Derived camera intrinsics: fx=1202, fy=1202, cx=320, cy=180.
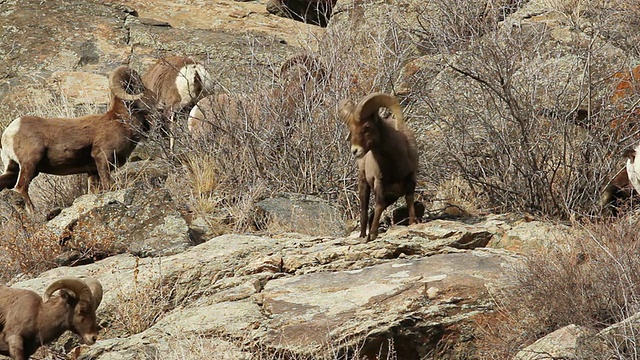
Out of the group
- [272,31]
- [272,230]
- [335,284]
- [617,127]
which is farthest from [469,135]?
[272,31]

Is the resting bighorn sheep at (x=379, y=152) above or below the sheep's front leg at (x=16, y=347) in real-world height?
above

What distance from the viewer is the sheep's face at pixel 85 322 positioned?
9875 mm

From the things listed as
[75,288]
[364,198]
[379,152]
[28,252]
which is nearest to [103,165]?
[28,252]

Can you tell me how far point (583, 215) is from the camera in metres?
11.0

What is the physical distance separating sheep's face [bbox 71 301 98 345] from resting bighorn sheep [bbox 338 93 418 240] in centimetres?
241

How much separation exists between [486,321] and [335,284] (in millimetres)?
1346

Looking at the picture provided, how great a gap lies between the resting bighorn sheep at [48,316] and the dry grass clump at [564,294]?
3.32 m

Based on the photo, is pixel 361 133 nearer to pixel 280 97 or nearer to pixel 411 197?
pixel 411 197

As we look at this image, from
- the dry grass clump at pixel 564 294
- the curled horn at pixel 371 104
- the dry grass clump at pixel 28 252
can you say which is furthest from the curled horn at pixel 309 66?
the dry grass clump at pixel 564 294

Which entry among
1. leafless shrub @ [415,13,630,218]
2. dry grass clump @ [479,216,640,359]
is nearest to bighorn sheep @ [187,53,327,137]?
leafless shrub @ [415,13,630,218]

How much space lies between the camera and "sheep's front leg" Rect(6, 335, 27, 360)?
987 centimetres

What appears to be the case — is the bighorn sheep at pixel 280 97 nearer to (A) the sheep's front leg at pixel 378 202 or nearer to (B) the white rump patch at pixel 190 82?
(B) the white rump patch at pixel 190 82

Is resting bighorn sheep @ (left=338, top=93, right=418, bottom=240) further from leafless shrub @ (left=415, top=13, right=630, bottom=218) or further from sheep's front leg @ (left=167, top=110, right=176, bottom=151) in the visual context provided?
sheep's front leg @ (left=167, top=110, right=176, bottom=151)

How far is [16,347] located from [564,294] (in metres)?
4.49
